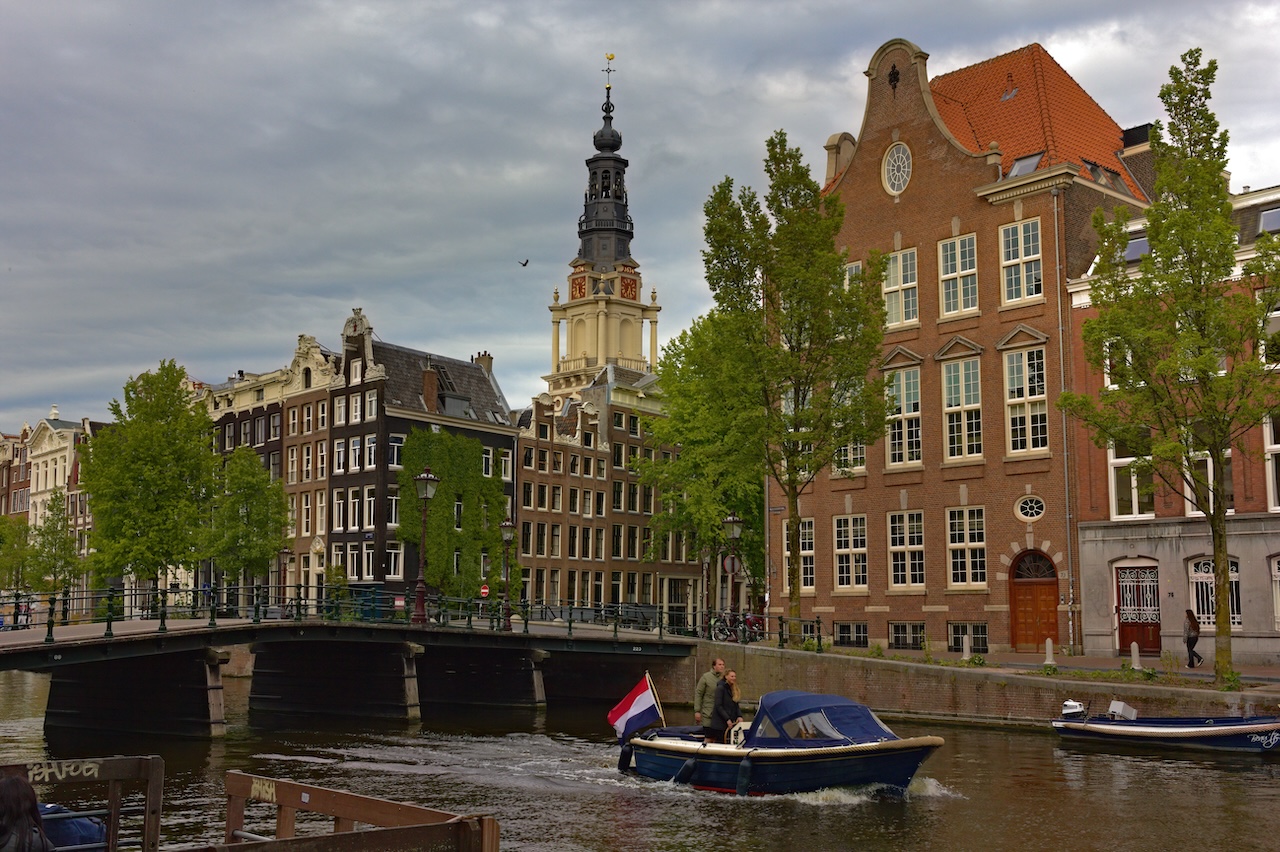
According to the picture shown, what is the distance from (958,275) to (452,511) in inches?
1317

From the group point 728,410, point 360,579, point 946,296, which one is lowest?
point 360,579

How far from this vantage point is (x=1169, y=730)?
28891 mm

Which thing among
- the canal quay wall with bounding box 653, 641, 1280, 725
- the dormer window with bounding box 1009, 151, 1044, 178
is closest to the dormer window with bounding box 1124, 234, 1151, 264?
the dormer window with bounding box 1009, 151, 1044, 178

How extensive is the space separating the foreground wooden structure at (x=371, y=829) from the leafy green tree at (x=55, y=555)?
3315 inches

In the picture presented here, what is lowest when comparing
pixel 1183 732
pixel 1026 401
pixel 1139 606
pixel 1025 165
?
pixel 1183 732

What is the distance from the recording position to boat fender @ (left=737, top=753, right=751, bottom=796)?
77.8 feet

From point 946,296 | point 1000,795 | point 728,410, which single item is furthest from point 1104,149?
point 1000,795

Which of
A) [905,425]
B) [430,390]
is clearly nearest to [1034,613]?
[905,425]

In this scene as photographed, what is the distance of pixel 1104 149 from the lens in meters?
50.9

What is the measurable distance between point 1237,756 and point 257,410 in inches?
2644

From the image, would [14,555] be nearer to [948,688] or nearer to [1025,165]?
[1025,165]

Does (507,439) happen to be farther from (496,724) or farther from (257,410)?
(496,724)

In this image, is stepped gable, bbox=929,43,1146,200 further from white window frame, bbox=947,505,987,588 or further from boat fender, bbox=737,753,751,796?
boat fender, bbox=737,753,751,796

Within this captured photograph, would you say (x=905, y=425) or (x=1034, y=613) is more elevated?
(x=905, y=425)
